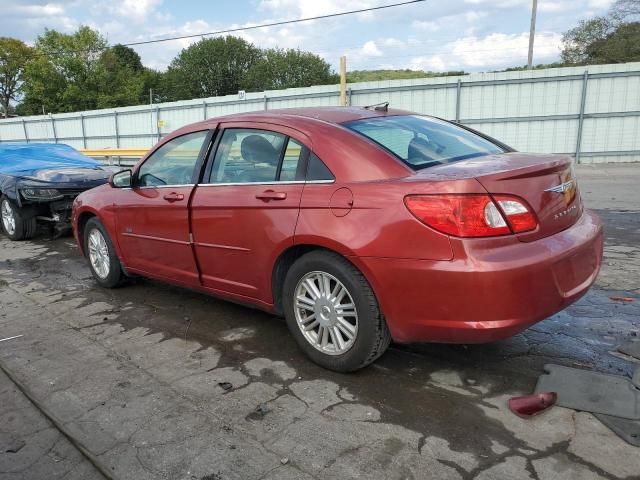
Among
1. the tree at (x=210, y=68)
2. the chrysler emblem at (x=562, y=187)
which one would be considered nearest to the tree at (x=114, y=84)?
the tree at (x=210, y=68)

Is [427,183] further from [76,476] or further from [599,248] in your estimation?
[76,476]

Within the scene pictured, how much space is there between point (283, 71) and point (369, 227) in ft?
240

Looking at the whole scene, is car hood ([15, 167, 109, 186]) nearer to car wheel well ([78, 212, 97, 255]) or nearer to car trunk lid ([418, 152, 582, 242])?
car wheel well ([78, 212, 97, 255])

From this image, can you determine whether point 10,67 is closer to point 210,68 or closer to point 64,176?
point 210,68

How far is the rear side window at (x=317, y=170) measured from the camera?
10.5ft

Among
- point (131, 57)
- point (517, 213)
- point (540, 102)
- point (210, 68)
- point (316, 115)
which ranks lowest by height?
point (517, 213)

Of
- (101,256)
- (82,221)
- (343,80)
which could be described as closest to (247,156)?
(101,256)

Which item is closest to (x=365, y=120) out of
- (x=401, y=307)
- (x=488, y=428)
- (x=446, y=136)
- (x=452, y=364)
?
(x=446, y=136)

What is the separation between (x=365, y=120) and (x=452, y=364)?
1689 mm

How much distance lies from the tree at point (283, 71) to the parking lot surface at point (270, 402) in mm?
69478

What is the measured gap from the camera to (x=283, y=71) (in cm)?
7225

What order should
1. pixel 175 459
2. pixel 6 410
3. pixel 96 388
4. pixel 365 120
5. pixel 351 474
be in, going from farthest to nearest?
pixel 365 120 < pixel 96 388 < pixel 6 410 < pixel 175 459 < pixel 351 474

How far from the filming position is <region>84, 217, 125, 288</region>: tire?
16.7 ft

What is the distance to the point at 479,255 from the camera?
8.67 feet
